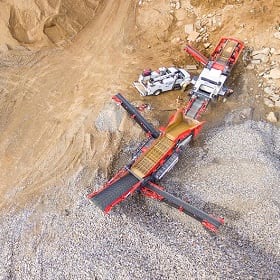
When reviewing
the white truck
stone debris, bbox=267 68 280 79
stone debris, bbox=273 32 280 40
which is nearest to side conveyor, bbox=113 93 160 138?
the white truck

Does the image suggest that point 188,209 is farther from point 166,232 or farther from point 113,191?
point 113,191

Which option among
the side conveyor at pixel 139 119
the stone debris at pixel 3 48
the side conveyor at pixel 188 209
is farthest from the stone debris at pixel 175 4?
the side conveyor at pixel 188 209

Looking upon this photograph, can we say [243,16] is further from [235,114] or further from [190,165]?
[190,165]

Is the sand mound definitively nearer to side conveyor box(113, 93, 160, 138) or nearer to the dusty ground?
the dusty ground

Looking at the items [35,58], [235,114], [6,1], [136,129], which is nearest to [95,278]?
[136,129]

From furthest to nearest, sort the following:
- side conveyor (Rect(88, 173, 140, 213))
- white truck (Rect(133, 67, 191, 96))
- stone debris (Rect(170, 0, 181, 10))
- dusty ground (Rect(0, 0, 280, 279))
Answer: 1. stone debris (Rect(170, 0, 181, 10))
2. white truck (Rect(133, 67, 191, 96))
3. side conveyor (Rect(88, 173, 140, 213))
4. dusty ground (Rect(0, 0, 280, 279))

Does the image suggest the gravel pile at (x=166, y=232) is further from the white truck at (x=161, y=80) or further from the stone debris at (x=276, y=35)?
the stone debris at (x=276, y=35)

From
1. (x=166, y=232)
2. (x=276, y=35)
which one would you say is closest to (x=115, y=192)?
(x=166, y=232)
